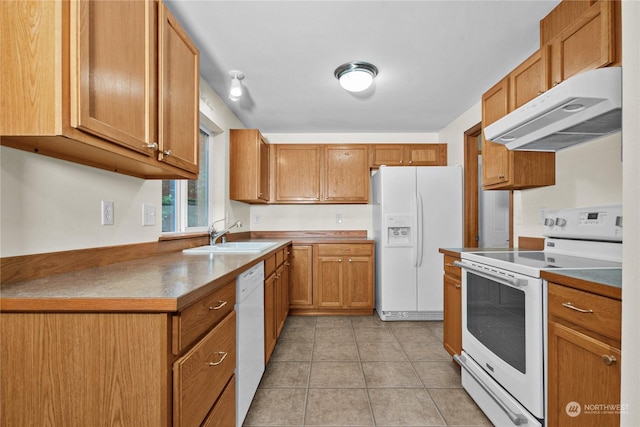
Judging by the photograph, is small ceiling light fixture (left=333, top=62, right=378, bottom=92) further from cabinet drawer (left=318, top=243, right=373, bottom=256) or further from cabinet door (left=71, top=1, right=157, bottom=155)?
cabinet drawer (left=318, top=243, right=373, bottom=256)

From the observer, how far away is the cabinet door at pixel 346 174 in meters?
3.74

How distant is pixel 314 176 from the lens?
12.3 ft

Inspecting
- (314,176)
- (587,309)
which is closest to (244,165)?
(314,176)

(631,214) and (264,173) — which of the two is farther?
(264,173)

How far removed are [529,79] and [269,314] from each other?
2341 mm

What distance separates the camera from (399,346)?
8.38ft

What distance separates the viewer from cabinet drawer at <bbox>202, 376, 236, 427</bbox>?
42.4 inches

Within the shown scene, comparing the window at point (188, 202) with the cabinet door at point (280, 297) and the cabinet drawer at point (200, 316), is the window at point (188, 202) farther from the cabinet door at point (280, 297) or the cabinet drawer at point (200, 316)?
the cabinet drawer at point (200, 316)

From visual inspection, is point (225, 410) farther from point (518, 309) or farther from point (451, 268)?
point (451, 268)

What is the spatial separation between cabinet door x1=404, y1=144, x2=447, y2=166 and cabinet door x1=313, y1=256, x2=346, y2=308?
1628 mm

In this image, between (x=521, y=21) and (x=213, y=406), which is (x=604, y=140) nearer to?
(x=521, y=21)

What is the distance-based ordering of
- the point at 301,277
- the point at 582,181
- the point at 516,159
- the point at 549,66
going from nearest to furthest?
the point at 549,66 → the point at 582,181 → the point at 516,159 → the point at 301,277

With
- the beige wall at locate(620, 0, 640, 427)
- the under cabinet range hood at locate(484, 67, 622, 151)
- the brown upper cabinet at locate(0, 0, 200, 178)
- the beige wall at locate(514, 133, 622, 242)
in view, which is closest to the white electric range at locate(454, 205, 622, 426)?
the beige wall at locate(514, 133, 622, 242)

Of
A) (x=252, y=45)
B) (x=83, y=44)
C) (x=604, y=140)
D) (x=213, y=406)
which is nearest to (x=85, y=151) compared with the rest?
(x=83, y=44)
